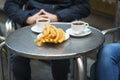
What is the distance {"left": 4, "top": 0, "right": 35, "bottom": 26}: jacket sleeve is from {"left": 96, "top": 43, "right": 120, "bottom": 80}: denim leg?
0.57 meters

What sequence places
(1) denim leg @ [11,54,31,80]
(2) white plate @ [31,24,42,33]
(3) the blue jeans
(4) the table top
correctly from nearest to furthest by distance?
(4) the table top < (3) the blue jeans < (2) white plate @ [31,24,42,33] < (1) denim leg @ [11,54,31,80]

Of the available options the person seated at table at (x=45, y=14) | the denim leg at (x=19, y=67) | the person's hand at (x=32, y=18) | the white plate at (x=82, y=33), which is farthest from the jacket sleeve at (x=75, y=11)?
the denim leg at (x=19, y=67)

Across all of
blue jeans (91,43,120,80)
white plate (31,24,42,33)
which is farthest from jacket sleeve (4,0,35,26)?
blue jeans (91,43,120,80)

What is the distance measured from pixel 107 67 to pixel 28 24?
627mm

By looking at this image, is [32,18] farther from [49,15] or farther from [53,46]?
[53,46]

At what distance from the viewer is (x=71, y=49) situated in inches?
49.3

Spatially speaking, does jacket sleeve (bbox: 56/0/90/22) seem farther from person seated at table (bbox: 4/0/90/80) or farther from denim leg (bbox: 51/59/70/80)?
denim leg (bbox: 51/59/70/80)

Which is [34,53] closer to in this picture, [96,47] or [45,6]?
[96,47]

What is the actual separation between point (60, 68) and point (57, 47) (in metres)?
0.41

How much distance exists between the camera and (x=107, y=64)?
1.33 meters

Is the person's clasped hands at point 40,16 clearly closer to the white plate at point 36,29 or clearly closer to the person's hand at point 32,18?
the person's hand at point 32,18

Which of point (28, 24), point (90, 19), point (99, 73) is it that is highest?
point (28, 24)

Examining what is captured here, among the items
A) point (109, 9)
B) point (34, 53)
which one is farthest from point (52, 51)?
point (109, 9)

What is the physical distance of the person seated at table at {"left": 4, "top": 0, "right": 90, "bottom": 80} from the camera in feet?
5.49
